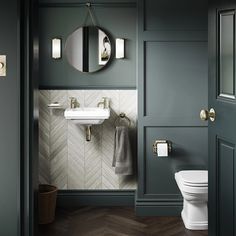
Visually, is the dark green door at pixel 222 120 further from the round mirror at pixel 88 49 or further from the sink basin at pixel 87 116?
the round mirror at pixel 88 49

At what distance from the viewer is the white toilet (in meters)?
4.45

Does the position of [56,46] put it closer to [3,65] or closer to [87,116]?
[87,116]

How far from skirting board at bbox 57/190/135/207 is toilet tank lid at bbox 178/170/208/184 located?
760mm

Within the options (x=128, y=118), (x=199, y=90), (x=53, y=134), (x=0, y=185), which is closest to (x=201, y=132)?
(x=199, y=90)

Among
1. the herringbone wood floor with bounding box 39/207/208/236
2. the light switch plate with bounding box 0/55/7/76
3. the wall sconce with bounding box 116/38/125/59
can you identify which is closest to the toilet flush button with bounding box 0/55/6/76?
the light switch plate with bounding box 0/55/7/76

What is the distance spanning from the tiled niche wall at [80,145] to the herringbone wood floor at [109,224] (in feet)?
0.95

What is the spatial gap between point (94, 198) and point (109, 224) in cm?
65

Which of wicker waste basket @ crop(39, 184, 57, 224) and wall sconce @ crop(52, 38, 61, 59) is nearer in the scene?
wicker waste basket @ crop(39, 184, 57, 224)

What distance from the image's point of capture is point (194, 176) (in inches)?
183

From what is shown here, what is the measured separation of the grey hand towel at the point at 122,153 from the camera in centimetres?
510

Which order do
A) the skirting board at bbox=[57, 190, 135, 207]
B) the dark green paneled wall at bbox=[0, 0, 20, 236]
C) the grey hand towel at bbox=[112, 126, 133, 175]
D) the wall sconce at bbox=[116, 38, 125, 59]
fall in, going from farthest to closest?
1. the skirting board at bbox=[57, 190, 135, 207]
2. the wall sconce at bbox=[116, 38, 125, 59]
3. the grey hand towel at bbox=[112, 126, 133, 175]
4. the dark green paneled wall at bbox=[0, 0, 20, 236]

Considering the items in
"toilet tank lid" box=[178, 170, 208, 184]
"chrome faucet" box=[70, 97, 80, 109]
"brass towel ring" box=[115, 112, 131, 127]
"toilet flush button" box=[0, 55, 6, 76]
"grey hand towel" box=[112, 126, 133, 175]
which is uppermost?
"toilet flush button" box=[0, 55, 6, 76]

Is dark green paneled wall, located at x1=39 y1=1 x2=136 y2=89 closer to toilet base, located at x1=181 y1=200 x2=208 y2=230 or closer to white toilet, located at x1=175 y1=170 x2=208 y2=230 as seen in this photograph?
white toilet, located at x1=175 y1=170 x2=208 y2=230

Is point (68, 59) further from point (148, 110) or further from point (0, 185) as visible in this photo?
point (0, 185)
